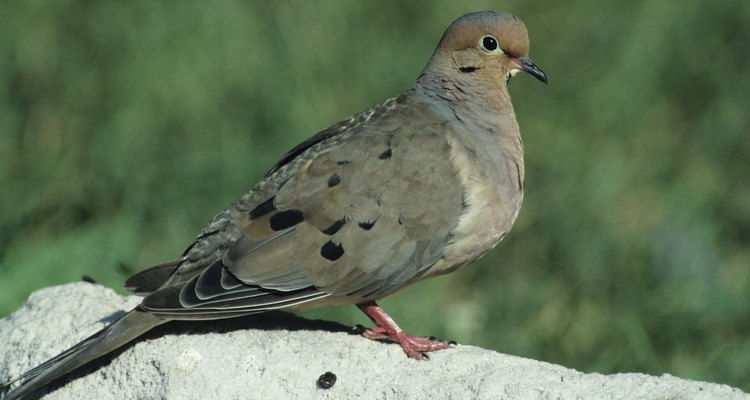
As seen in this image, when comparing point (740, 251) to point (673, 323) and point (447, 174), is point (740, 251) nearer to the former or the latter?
point (673, 323)

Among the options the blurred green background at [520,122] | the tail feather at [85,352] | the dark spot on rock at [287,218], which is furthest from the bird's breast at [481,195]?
the blurred green background at [520,122]

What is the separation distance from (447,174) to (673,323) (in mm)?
1992

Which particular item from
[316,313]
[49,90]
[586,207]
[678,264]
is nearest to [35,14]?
[49,90]

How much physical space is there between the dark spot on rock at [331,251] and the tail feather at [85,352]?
0.63 metres

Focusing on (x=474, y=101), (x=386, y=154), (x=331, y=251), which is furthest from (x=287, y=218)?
(x=474, y=101)

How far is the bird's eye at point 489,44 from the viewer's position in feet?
16.1

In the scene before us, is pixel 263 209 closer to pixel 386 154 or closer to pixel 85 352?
pixel 386 154

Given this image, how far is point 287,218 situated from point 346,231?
0.73 ft

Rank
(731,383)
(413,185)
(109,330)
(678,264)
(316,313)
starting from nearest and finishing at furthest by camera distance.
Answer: (109,330), (413,185), (731,383), (316,313), (678,264)

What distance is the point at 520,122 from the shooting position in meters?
7.62

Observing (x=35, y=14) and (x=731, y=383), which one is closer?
(x=731, y=383)

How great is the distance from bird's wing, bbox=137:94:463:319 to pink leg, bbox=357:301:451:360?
0.11 meters

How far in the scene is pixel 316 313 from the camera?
5816 millimetres

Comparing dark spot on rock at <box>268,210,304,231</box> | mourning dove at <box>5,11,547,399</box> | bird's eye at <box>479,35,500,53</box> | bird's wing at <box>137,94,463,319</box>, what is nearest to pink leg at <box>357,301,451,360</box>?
mourning dove at <box>5,11,547,399</box>
